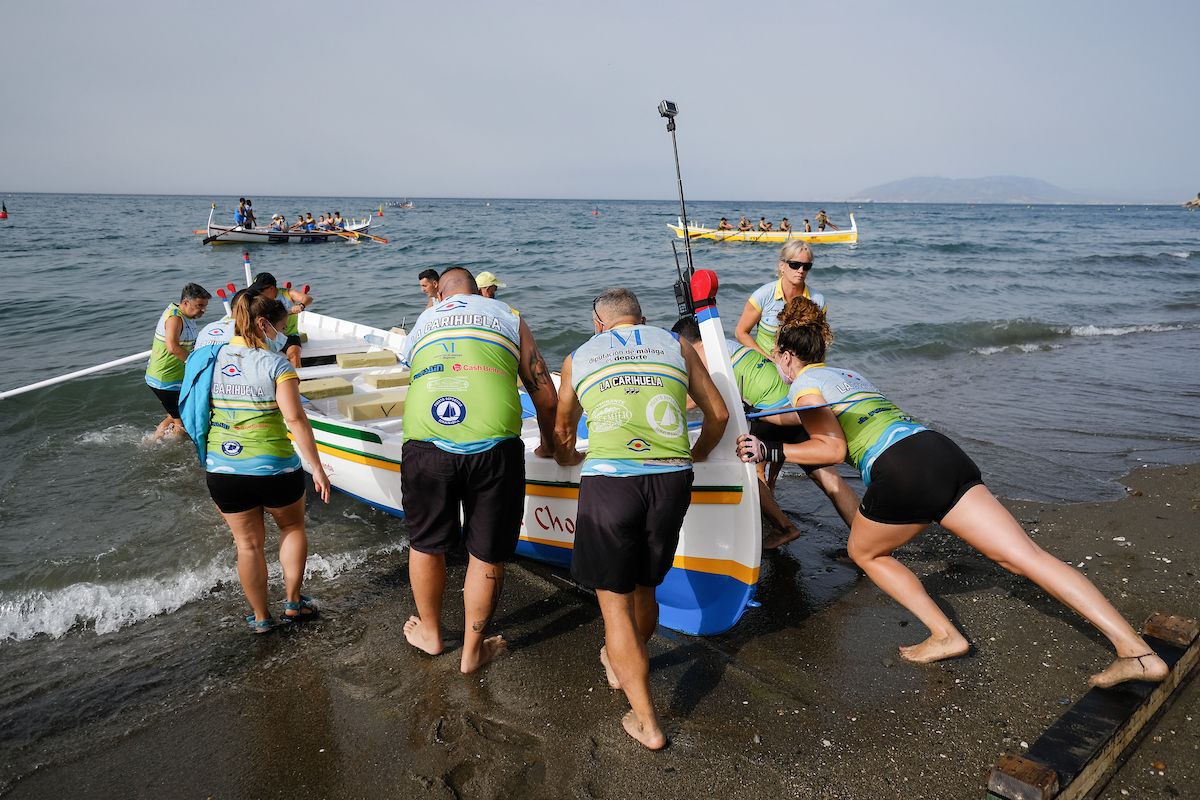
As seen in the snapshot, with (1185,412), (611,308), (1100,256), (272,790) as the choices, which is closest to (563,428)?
(611,308)

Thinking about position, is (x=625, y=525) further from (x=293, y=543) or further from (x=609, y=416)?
(x=293, y=543)

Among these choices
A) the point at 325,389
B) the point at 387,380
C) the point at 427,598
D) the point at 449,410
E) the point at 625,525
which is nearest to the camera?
the point at 625,525

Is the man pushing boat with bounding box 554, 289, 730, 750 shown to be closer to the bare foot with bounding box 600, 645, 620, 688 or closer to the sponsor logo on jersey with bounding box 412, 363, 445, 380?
the bare foot with bounding box 600, 645, 620, 688

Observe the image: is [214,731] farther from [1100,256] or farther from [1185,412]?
[1100,256]

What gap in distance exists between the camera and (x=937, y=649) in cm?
357

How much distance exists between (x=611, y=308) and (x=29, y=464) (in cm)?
714

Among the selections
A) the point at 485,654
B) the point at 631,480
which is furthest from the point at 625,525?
the point at 485,654

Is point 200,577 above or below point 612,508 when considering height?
below

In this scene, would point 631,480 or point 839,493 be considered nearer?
point 631,480

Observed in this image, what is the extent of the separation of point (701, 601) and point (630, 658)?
100 cm

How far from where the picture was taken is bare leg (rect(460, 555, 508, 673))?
349 centimetres

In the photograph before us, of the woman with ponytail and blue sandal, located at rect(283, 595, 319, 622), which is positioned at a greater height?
the woman with ponytail

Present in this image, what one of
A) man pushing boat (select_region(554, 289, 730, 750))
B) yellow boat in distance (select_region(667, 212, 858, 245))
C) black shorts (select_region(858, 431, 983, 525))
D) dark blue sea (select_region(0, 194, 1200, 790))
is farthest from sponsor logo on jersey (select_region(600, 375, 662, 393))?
yellow boat in distance (select_region(667, 212, 858, 245))

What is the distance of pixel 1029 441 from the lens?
735cm
